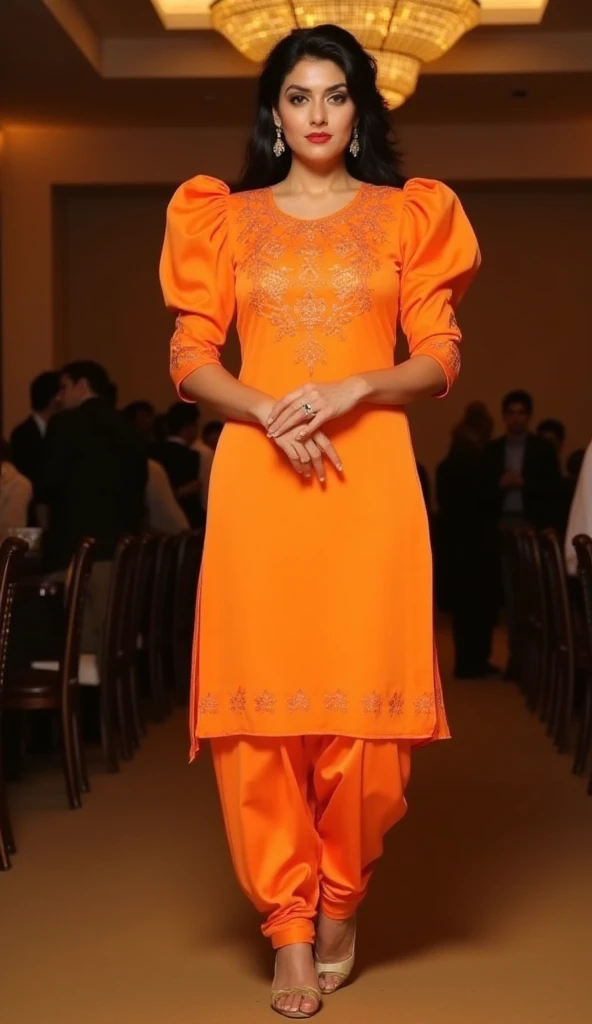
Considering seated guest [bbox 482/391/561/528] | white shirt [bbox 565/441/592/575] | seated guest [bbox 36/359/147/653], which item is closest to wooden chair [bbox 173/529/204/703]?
seated guest [bbox 36/359/147/653]

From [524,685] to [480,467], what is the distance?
51.1 inches

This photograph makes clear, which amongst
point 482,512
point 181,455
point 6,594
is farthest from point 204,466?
point 6,594

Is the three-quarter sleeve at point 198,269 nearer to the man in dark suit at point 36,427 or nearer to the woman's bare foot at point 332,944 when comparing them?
the woman's bare foot at point 332,944

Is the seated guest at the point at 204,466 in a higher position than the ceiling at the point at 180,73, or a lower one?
lower

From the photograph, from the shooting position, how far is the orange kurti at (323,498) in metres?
2.84

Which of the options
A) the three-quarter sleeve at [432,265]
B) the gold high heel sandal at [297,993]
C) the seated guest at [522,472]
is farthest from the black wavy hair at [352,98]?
the seated guest at [522,472]

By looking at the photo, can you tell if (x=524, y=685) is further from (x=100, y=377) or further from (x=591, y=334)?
(x=591, y=334)

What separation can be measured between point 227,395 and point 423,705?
667mm

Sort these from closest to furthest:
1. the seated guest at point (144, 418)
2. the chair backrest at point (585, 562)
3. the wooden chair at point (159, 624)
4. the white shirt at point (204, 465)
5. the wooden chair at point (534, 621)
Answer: the chair backrest at point (585, 562)
the wooden chair at point (534, 621)
the wooden chair at point (159, 624)
the white shirt at point (204, 465)
the seated guest at point (144, 418)

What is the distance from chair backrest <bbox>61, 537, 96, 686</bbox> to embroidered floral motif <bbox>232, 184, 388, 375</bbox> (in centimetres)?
234

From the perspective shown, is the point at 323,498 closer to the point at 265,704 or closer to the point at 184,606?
the point at 265,704

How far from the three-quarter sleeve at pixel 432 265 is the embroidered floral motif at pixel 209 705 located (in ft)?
2.40

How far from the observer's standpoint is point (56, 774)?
5.66 m

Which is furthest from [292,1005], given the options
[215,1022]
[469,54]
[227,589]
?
[469,54]
